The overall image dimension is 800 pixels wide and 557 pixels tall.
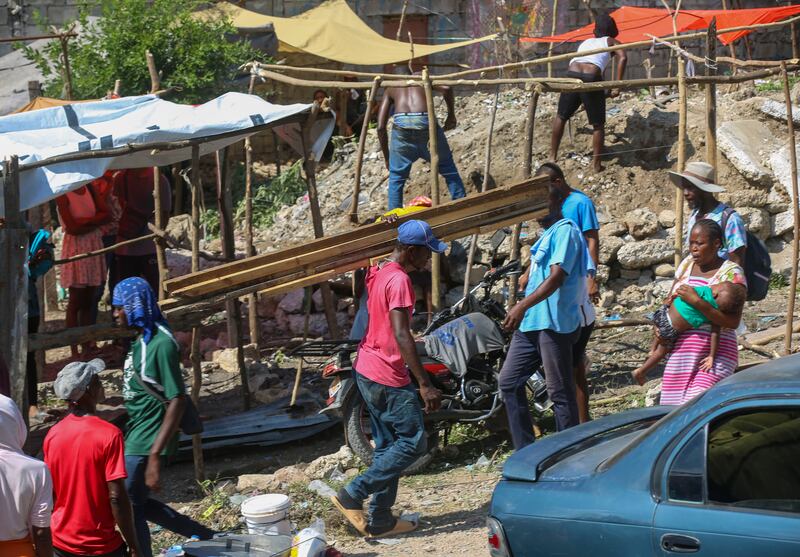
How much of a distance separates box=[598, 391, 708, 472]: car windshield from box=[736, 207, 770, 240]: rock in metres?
7.24

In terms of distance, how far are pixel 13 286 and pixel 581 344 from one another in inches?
140

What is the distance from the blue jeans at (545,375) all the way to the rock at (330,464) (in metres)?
1.36

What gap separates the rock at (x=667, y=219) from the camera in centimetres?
1095

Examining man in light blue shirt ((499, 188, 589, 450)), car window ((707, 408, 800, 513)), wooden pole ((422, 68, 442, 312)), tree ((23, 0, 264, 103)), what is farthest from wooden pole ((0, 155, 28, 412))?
tree ((23, 0, 264, 103))

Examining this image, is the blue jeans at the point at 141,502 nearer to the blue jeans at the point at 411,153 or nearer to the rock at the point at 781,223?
the blue jeans at the point at 411,153

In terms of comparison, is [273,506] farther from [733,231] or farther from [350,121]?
[350,121]

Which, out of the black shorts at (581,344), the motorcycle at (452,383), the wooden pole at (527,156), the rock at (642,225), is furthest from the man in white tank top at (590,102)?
the black shorts at (581,344)

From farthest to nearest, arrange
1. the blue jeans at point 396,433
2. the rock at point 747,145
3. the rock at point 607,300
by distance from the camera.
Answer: the rock at point 747,145
the rock at point 607,300
the blue jeans at point 396,433

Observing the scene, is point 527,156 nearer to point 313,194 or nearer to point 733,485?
point 313,194

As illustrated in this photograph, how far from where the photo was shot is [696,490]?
12.4 feet

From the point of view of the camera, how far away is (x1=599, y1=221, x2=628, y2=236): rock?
1104cm

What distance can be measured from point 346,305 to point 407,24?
9.90 m

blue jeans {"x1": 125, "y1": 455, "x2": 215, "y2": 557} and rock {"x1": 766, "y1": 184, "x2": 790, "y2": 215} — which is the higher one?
rock {"x1": 766, "y1": 184, "x2": 790, "y2": 215}

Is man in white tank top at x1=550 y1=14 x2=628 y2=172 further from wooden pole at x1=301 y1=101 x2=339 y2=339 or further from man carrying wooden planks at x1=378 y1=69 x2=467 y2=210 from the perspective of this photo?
wooden pole at x1=301 y1=101 x2=339 y2=339
